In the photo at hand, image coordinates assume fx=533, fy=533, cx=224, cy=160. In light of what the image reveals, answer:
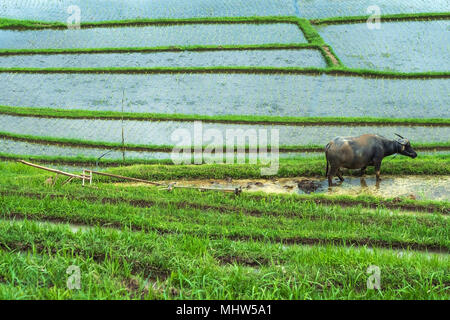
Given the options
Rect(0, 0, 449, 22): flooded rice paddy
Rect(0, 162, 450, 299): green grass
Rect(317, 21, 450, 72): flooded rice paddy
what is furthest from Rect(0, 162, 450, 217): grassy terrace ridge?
Rect(0, 0, 449, 22): flooded rice paddy

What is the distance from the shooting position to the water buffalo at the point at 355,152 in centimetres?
730

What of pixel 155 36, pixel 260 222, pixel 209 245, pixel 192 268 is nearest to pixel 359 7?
pixel 155 36

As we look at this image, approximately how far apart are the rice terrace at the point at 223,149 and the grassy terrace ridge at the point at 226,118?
27 mm

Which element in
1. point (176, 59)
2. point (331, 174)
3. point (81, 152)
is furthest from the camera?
point (176, 59)

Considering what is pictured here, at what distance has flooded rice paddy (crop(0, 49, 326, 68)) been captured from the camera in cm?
1201

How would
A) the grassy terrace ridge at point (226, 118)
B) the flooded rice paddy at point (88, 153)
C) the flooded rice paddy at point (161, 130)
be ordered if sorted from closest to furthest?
the flooded rice paddy at point (88, 153), the flooded rice paddy at point (161, 130), the grassy terrace ridge at point (226, 118)

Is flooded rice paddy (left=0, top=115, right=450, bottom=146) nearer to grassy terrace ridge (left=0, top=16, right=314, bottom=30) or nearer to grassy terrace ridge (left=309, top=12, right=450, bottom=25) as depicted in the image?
grassy terrace ridge (left=0, top=16, right=314, bottom=30)

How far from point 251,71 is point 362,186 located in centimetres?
487

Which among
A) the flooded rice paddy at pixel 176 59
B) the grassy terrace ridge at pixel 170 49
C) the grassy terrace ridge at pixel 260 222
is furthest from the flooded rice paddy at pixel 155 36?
the grassy terrace ridge at pixel 260 222

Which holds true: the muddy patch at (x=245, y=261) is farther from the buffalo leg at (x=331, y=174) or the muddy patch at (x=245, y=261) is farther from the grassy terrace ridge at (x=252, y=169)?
the grassy terrace ridge at (x=252, y=169)

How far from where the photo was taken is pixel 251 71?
457 inches
